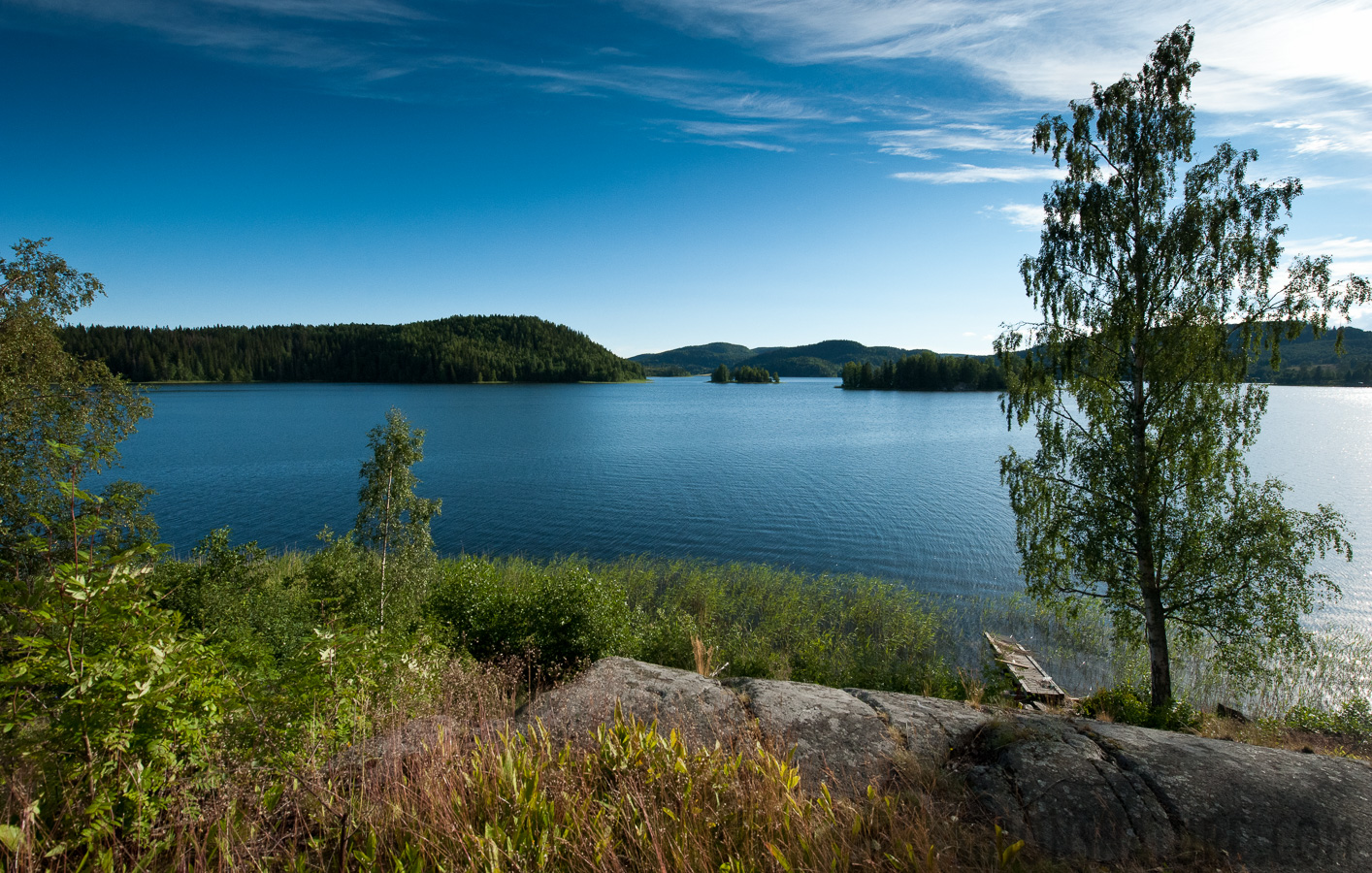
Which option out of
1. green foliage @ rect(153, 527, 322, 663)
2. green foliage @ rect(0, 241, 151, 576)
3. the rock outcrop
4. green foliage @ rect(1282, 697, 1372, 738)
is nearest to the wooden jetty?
green foliage @ rect(1282, 697, 1372, 738)

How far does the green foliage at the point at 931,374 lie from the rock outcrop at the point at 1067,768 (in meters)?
134

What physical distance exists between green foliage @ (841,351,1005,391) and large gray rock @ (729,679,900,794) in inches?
5279

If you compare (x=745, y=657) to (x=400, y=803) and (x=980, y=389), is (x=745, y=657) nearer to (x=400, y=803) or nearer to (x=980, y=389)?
Result: (x=400, y=803)

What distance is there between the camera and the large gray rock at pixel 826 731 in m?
5.60

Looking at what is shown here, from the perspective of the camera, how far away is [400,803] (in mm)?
3859

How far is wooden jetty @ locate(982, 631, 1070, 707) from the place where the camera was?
41.3ft

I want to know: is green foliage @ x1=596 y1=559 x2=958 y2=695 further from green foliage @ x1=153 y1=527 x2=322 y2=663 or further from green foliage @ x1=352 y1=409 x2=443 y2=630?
green foliage @ x1=153 y1=527 x2=322 y2=663

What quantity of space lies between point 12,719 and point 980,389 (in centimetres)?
15139

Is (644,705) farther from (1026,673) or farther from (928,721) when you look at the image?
(1026,673)

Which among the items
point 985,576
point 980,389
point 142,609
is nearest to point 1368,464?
point 985,576

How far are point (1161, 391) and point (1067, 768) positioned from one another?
30.0 feet

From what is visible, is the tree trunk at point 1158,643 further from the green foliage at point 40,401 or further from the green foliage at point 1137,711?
the green foliage at point 40,401

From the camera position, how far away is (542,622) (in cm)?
1214

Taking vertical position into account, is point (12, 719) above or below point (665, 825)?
above
